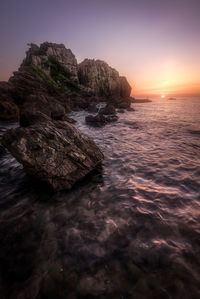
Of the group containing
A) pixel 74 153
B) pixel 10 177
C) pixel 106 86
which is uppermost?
pixel 106 86

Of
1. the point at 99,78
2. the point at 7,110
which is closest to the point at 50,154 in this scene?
the point at 7,110

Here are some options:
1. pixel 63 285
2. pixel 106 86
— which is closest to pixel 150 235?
pixel 63 285

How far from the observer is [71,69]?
232 ft

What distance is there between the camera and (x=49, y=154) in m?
4.04

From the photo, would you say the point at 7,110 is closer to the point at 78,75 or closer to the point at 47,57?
the point at 47,57

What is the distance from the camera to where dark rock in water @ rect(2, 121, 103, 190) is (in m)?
3.79

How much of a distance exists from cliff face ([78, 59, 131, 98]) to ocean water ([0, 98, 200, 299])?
72984mm

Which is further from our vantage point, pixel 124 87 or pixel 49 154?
pixel 124 87

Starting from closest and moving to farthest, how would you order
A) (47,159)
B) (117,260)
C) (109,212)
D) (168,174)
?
(117,260) < (109,212) < (47,159) < (168,174)

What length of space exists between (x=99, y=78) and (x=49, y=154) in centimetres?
7989

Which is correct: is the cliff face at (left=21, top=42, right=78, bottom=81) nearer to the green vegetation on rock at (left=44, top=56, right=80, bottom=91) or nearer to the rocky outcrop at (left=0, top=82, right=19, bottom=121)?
the green vegetation on rock at (left=44, top=56, right=80, bottom=91)

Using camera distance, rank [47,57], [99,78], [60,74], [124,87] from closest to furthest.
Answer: [60,74] → [47,57] → [99,78] → [124,87]

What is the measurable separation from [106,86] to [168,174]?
79.9 m

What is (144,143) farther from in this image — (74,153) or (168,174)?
(74,153)
